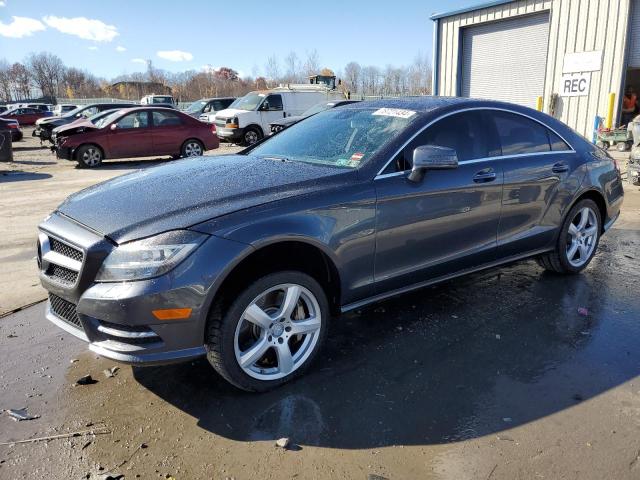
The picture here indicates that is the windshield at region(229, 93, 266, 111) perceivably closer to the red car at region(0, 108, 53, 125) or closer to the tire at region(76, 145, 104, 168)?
the tire at region(76, 145, 104, 168)

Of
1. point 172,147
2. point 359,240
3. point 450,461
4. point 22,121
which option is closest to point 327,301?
point 359,240

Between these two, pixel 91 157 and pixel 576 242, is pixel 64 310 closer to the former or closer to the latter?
pixel 576 242

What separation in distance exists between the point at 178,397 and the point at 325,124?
239cm

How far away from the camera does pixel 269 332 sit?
3.06 m

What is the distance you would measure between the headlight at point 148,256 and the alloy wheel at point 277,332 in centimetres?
50

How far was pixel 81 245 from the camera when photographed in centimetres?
277

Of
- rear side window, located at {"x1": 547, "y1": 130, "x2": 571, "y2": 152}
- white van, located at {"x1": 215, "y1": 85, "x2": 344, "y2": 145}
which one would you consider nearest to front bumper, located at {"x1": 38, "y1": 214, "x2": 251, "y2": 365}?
rear side window, located at {"x1": 547, "y1": 130, "x2": 571, "y2": 152}

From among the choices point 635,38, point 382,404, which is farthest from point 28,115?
point 382,404

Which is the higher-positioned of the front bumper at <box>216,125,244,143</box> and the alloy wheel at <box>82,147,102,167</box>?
the front bumper at <box>216,125,244,143</box>

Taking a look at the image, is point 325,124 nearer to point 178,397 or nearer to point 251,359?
point 251,359

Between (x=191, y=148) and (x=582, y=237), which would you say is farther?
(x=191, y=148)

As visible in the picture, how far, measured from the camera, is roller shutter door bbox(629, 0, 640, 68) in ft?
44.8

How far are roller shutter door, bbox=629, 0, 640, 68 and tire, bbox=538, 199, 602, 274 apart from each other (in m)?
11.6

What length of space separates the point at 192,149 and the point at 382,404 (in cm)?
1305
